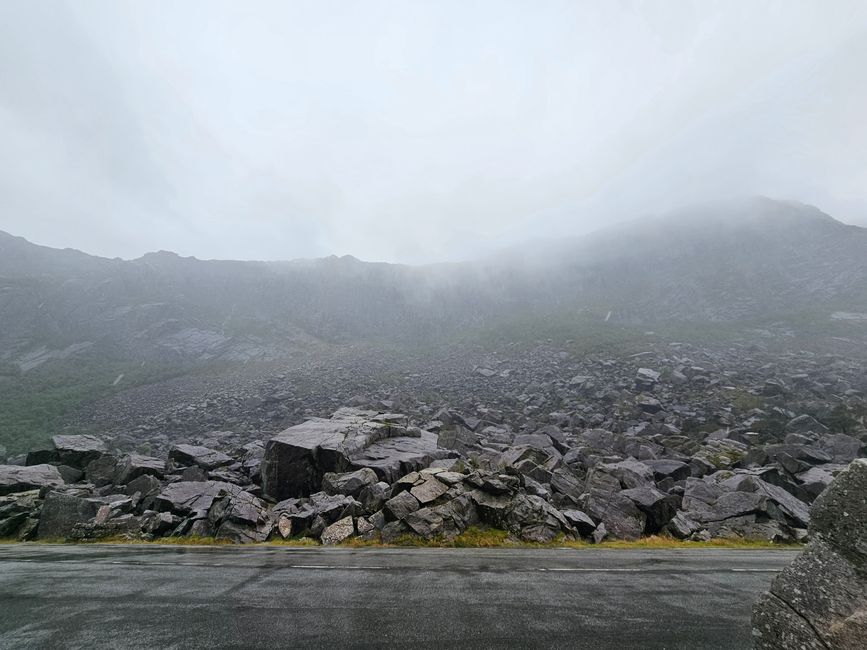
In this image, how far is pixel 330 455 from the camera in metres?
19.8

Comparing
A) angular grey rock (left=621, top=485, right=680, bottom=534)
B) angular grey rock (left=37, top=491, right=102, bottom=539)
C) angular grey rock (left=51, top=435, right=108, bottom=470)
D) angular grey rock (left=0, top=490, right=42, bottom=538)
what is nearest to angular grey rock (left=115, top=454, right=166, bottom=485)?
angular grey rock (left=0, top=490, right=42, bottom=538)

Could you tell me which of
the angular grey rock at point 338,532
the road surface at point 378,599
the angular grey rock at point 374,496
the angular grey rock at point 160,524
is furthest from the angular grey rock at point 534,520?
the angular grey rock at point 160,524

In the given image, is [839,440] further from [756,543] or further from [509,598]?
[509,598]

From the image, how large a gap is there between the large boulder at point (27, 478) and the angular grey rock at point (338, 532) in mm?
16153

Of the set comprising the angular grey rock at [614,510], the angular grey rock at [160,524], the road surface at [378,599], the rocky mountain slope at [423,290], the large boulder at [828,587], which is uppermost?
the rocky mountain slope at [423,290]

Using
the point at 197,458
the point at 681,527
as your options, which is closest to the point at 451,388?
the point at 197,458

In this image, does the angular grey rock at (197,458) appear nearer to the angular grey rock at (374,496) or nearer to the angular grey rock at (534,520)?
the angular grey rock at (374,496)

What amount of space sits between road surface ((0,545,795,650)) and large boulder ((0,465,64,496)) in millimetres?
8731

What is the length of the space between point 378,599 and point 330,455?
11.6 metres

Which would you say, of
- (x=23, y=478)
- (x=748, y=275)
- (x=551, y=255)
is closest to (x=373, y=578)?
(x=23, y=478)

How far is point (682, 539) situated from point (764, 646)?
14.0m

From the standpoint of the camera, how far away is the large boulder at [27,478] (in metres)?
19.8

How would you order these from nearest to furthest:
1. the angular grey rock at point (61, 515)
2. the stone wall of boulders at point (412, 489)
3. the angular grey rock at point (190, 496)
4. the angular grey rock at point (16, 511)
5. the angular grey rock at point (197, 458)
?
the stone wall of boulders at point (412, 489)
the angular grey rock at point (61, 515)
the angular grey rock at point (16, 511)
the angular grey rock at point (190, 496)
the angular grey rock at point (197, 458)

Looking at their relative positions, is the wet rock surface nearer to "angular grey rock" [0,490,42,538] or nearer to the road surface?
"angular grey rock" [0,490,42,538]
